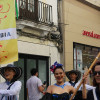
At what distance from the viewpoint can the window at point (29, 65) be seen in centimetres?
1216

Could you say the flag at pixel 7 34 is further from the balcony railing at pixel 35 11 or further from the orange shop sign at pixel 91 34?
the orange shop sign at pixel 91 34

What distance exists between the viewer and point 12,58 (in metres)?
5.25

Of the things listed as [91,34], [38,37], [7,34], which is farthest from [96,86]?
[91,34]

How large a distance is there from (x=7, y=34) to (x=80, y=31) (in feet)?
34.9

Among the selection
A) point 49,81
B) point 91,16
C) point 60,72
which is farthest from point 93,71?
point 91,16

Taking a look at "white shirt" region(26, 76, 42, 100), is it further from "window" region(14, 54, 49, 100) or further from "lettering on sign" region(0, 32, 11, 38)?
"lettering on sign" region(0, 32, 11, 38)

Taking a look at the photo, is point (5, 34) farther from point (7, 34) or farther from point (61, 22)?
point (61, 22)

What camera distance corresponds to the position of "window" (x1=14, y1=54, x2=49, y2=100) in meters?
12.2

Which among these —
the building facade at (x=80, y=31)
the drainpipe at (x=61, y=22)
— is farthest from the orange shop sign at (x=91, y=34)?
the drainpipe at (x=61, y=22)

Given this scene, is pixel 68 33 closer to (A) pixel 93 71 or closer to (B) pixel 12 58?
(B) pixel 12 58

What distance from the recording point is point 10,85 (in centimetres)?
517

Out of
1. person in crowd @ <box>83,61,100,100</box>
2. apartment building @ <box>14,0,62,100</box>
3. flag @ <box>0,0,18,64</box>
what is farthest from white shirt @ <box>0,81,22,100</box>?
apartment building @ <box>14,0,62,100</box>

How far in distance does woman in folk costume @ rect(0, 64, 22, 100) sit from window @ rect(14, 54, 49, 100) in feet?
21.6

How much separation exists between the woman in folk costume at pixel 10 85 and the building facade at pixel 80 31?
9.03m
